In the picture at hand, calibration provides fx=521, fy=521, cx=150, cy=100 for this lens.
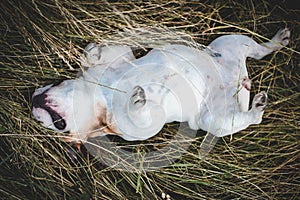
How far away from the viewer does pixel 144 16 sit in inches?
125

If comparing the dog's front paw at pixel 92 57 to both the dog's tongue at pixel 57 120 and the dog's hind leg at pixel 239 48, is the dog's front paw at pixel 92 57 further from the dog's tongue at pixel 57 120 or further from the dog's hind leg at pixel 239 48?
the dog's hind leg at pixel 239 48

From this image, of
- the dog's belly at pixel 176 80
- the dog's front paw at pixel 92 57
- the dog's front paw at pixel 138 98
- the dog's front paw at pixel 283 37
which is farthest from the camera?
the dog's front paw at pixel 283 37

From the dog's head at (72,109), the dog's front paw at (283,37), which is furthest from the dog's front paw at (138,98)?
the dog's front paw at (283,37)

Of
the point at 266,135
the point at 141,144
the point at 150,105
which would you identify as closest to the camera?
the point at 150,105

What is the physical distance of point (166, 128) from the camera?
10.8 feet

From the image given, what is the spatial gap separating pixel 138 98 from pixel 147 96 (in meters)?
0.12

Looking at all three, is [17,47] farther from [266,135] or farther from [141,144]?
[266,135]

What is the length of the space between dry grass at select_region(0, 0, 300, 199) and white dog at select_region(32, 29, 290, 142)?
21 centimetres

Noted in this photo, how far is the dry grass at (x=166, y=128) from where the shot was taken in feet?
10.2

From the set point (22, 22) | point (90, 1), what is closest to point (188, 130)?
point (90, 1)

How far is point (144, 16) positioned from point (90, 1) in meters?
0.34

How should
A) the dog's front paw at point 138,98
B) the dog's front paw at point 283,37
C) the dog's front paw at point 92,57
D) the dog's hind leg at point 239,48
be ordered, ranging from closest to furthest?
the dog's front paw at point 138,98 → the dog's front paw at point 92,57 → the dog's hind leg at point 239,48 → the dog's front paw at point 283,37

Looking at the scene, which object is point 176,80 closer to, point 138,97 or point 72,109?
point 138,97

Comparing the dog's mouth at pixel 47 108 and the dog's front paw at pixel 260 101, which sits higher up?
the dog's mouth at pixel 47 108
